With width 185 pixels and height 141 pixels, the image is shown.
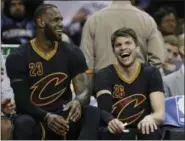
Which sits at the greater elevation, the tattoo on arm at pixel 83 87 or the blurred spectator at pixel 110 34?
the blurred spectator at pixel 110 34

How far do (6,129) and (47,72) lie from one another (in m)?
0.65

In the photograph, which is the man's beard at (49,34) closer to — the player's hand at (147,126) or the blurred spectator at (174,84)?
the player's hand at (147,126)

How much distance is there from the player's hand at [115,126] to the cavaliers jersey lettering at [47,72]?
21.6 inches

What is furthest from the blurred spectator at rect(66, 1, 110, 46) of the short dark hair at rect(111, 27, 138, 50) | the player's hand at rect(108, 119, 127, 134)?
the player's hand at rect(108, 119, 127, 134)

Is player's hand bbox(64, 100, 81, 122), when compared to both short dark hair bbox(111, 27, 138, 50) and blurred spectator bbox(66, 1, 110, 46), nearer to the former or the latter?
short dark hair bbox(111, 27, 138, 50)

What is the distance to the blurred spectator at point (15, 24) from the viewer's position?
9164 millimetres

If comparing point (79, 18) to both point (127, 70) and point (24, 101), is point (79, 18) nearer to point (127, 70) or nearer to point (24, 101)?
point (127, 70)

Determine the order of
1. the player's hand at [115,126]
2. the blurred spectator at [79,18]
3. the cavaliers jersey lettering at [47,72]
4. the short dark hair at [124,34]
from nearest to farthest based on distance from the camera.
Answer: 1. the player's hand at [115,126]
2. the cavaliers jersey lettering at [47,72]
3. the short dark hair at [124,34]
4. the blurred spectator at [79,18]

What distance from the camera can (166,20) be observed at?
945 cm

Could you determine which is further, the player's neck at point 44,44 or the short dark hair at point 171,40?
the short dark hair at point 171,40

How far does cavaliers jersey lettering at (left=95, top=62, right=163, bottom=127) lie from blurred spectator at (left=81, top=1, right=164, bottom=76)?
64 centimetres

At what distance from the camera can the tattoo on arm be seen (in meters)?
6.83

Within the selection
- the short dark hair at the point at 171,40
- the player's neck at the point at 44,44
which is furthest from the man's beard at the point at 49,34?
the short dark hair at the point at 171,40

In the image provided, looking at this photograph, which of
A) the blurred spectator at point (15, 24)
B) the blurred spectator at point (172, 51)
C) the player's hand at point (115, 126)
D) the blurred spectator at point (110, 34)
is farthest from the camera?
the blurred spectator at point (15, 24)
